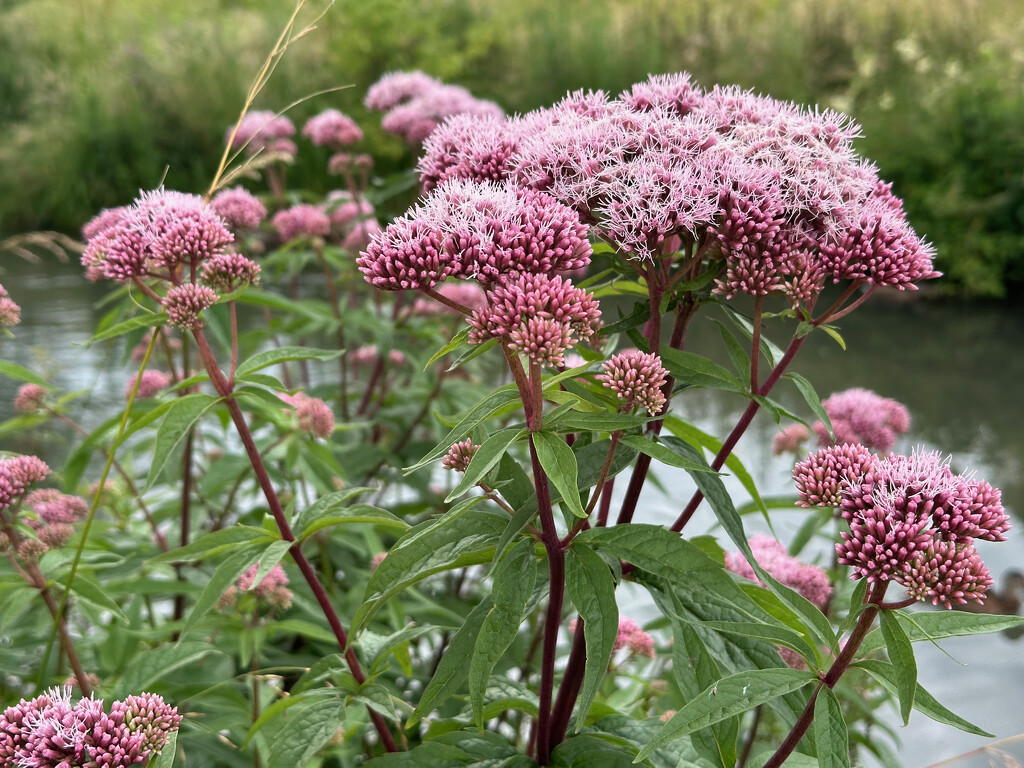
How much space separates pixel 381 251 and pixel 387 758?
74 centimetres

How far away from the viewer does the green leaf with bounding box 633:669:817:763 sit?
908 mm

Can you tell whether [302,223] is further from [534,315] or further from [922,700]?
[922,700]

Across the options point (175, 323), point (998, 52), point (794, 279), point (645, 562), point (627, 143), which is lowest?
point (645, 562)

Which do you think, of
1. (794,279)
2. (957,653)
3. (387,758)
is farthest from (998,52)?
(387,758)

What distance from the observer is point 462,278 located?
3.57 feet

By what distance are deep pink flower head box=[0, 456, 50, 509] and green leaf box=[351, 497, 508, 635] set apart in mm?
701

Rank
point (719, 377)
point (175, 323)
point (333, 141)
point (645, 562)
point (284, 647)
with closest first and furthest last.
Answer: point (645, 562) < point (719, 377) < point (175, 323) < point (284, 647) < point (333, 141)

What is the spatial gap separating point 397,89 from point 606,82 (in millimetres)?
6448

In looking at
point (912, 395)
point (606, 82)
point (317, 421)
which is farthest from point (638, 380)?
point (606, 82)

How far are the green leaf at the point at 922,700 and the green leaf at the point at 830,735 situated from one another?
2.6 inches

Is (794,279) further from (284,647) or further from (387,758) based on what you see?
(284,647)

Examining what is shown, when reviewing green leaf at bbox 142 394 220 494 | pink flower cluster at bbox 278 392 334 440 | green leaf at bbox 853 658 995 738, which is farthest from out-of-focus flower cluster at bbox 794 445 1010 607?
pink flower cluster at bbox 278 392 334 440

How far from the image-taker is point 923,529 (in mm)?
962

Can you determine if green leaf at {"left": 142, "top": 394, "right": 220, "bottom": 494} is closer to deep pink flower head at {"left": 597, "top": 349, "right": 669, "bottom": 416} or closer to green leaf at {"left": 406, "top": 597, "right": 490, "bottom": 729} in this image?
green leaf at {"left": 406, "top": 597, "right": 490, "bottom": 729}
